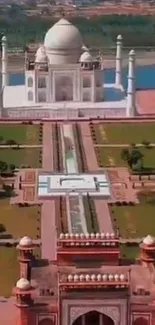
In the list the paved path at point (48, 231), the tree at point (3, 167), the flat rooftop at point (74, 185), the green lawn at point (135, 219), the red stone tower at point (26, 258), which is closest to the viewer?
the red stone tower at point (26, 258)

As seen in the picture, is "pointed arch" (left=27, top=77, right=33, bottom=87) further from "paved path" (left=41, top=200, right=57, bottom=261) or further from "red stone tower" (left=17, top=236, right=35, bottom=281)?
"red stone tower" (left=17, top=236, right=35, bottom=281)

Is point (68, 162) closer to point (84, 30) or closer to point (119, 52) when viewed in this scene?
point (119, 52)

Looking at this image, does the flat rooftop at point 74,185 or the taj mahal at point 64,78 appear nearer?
the flat rooftop at point 74,185

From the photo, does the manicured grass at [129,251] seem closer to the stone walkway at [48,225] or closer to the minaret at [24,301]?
the stone walkway at [48,225]

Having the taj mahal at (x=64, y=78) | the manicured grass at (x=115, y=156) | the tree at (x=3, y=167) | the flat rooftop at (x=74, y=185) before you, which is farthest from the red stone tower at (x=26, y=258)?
the taj mahal at (x=64, y=78)

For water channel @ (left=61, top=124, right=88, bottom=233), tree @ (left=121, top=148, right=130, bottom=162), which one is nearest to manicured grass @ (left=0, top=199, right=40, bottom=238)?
water channel @ (left=61, top=124, right=88, bottom=233)

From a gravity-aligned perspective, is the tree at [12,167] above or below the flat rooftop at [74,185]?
above
